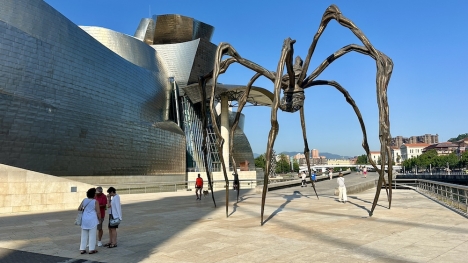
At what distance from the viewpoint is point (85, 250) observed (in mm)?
6383

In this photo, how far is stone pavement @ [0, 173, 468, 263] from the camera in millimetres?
5633

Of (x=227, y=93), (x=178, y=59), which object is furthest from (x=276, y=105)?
(x=178, y=59)

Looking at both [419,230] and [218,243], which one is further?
[419,230]

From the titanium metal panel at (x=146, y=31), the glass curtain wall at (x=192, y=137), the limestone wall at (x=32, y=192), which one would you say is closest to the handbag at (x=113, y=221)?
the limestone wall at (x=32, y=192)

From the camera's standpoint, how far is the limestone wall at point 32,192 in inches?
530

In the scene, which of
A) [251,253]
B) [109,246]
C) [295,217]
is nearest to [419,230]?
[295,217]

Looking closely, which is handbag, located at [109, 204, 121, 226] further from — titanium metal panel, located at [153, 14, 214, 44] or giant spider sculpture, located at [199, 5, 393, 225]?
titanium metal panel, located at [153, 14, 214, 44]

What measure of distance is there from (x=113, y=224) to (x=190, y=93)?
113 ft

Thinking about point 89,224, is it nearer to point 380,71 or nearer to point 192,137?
point 380,71

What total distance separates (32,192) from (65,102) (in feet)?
31.6

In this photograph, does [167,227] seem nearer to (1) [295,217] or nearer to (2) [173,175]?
(1) [295,217]

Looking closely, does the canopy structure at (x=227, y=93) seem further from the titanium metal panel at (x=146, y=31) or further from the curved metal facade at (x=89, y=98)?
the titanium metal panel at (x=146, y=31)

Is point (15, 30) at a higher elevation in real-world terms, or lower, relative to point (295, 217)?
higher

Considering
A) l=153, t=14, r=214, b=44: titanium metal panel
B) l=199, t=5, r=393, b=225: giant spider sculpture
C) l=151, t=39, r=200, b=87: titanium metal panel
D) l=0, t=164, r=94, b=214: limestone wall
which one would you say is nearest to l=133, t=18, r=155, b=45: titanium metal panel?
l=153, t=14, r=214, b=44: titanium metal panel
